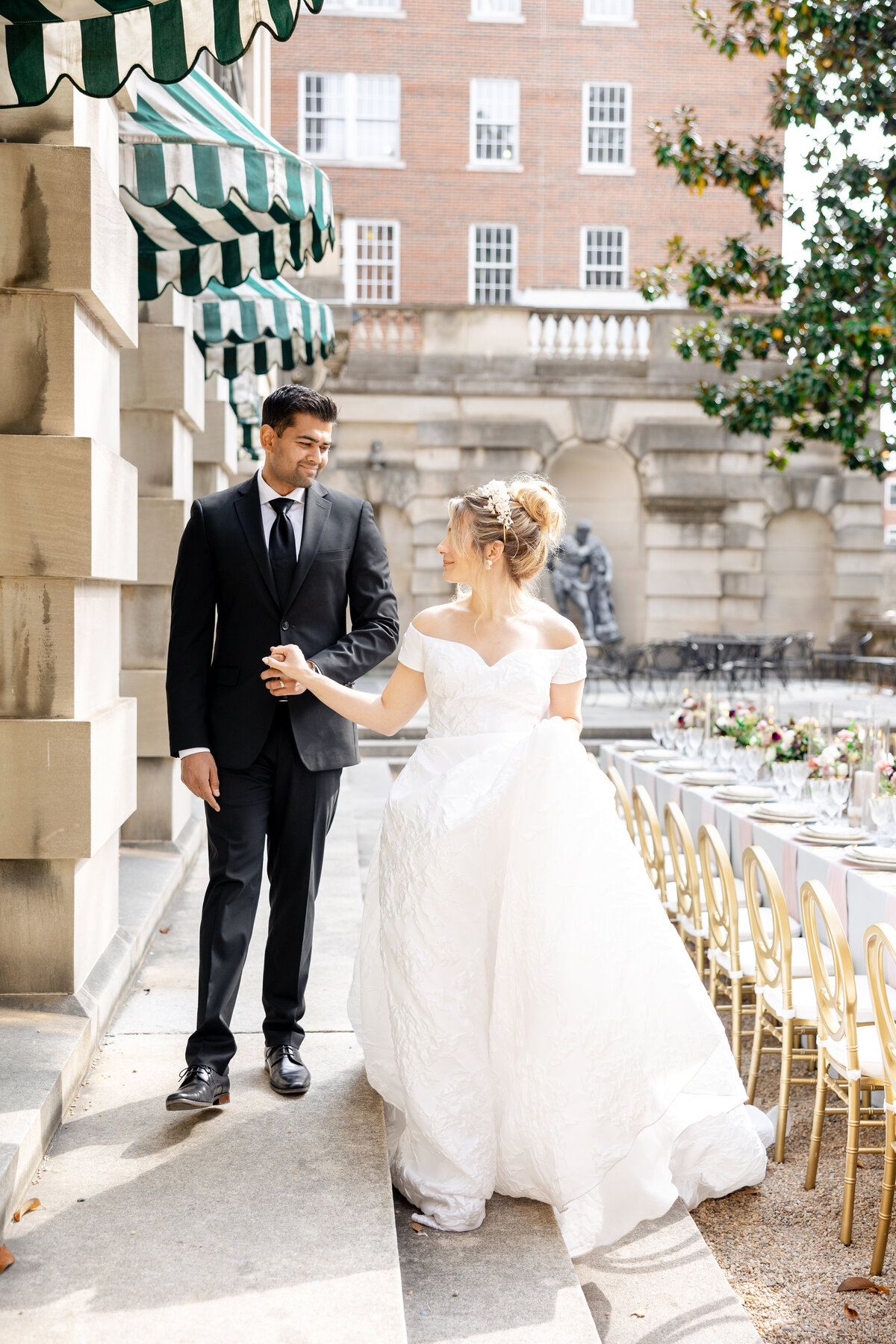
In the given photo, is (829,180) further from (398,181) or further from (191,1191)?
(398,181)

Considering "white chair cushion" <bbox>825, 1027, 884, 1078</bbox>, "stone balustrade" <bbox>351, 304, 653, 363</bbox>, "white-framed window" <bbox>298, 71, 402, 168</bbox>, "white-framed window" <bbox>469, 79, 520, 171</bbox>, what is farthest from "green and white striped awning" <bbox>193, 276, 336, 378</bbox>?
"white-framed window" <bbox>469, 79, 520, 171</bbox>

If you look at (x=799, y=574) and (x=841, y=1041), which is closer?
(x=841, y=1041)

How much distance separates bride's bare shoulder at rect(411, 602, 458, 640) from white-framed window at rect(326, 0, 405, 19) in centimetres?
2549

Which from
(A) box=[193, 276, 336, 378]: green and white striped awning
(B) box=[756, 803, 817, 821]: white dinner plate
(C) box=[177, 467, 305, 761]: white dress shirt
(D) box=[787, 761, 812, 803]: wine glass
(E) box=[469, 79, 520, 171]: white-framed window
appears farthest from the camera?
(E) box=[469, 79, 520, 171]: white-framed window

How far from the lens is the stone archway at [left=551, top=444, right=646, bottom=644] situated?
21984mm

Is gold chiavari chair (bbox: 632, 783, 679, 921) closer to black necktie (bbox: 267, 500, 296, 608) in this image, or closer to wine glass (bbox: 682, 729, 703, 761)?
wine glass (bbox: 682, 729, 703, 761)

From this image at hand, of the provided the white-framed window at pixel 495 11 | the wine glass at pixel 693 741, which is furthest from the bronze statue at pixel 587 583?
the wine glass at pixel 693 741

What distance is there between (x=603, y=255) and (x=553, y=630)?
24590 millimetres

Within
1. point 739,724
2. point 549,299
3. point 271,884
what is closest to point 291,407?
point 271,884

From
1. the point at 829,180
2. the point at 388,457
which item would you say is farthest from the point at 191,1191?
the point at 388,457

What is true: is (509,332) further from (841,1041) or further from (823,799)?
(841,1041)

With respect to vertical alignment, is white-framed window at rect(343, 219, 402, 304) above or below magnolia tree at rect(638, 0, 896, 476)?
above

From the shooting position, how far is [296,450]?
3.51 metres

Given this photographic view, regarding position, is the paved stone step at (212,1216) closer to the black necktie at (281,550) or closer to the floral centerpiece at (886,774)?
the black necktie at (281,550)
